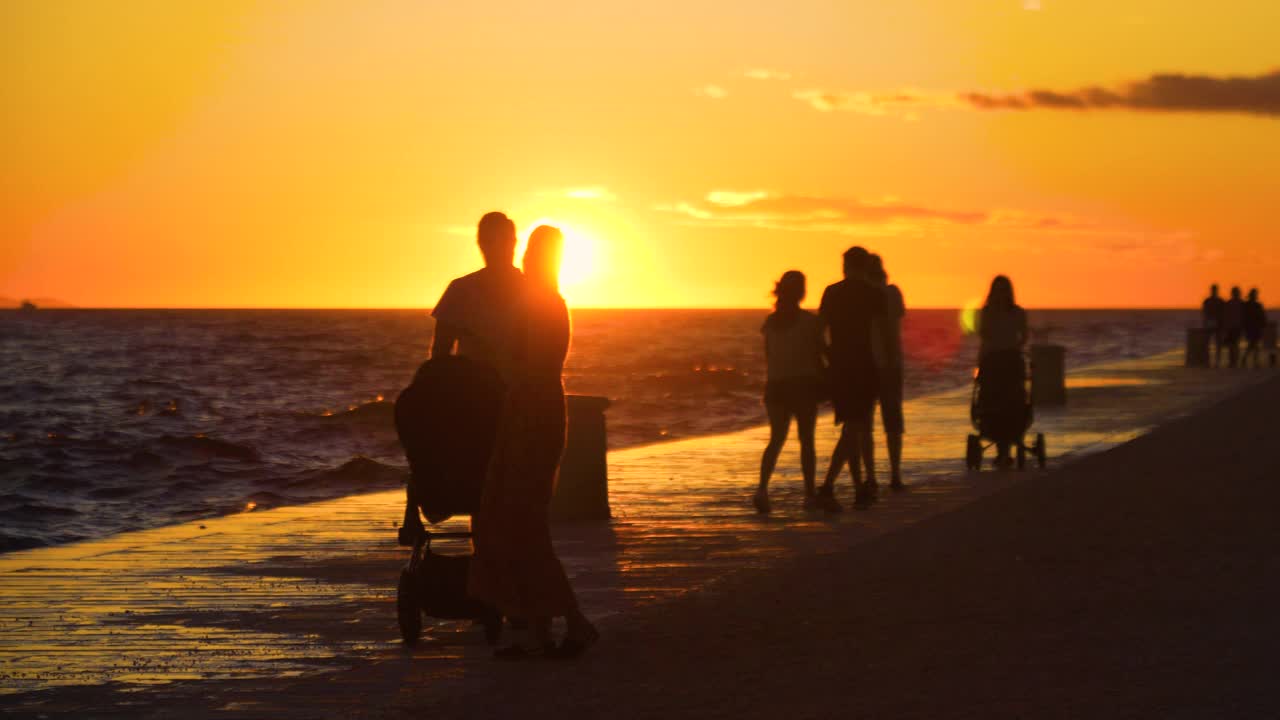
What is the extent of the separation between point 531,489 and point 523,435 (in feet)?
0.86

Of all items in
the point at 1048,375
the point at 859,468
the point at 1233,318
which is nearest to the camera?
the point at 859,468

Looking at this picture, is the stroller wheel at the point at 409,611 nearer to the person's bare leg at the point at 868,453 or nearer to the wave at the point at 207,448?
the person's bare leg at the point at 868,453

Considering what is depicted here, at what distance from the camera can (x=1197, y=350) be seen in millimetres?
40750

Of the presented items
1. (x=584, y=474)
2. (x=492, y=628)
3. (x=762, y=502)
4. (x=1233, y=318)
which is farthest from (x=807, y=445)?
(x=1233, y=318)

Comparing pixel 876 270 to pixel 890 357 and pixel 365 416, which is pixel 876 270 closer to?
pixel 890 357

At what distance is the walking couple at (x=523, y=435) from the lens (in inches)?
268

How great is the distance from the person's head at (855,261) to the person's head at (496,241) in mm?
5407

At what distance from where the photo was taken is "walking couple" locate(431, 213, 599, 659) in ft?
22.3

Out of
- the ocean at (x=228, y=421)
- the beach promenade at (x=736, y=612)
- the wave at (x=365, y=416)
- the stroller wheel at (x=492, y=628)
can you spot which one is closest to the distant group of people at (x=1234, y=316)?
the ocean at (x=228, y=421)

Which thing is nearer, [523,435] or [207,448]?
[523,435]

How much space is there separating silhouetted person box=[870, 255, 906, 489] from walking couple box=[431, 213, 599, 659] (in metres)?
5.73

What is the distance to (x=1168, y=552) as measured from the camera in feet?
32.1

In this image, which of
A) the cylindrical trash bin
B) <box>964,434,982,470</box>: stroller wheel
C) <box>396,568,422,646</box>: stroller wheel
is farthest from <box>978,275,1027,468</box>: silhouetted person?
the cylindrical trash bin

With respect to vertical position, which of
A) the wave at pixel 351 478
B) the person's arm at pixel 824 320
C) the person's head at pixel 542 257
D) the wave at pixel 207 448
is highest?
the person's head at pixel 542 257
